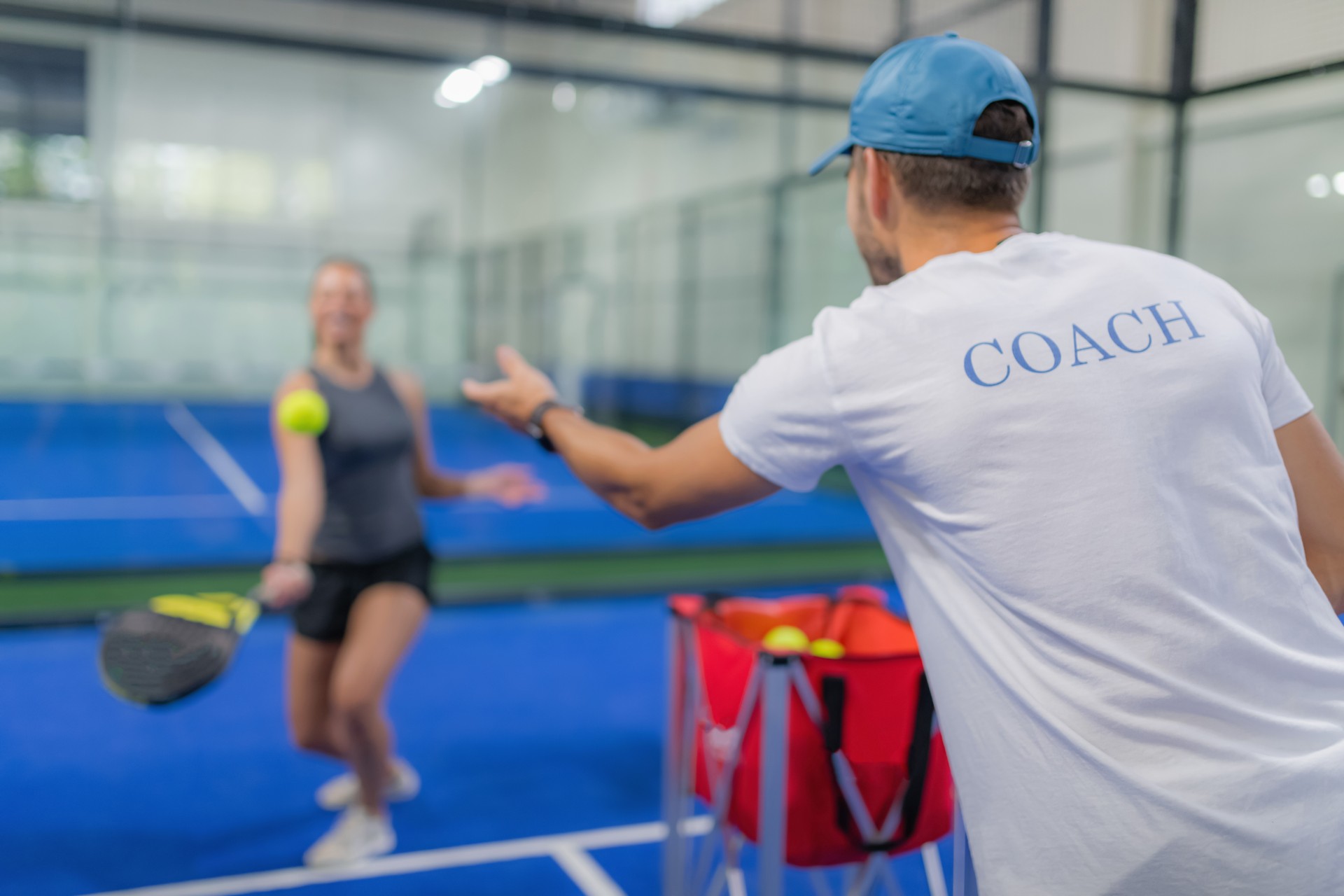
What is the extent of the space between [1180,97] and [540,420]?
4834mm

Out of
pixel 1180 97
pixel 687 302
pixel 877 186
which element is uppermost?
pixel 1180 97

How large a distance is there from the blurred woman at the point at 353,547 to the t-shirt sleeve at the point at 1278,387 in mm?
2492

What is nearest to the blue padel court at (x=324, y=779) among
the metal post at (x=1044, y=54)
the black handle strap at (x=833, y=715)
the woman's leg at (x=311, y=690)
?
the woman's leg at (x=311, y=690)

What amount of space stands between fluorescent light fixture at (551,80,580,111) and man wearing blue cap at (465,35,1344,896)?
22.3 ft

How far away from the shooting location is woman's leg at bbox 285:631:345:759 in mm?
3873

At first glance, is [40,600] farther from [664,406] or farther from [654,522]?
[654,522]

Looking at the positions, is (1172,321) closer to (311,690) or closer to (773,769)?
→ (773,769)

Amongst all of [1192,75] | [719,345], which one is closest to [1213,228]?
[1192,75]

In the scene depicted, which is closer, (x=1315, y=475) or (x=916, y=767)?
(x=1315, y=475)

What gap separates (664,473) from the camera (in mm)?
1644

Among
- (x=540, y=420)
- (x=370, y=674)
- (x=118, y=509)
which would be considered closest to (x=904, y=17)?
(x=370, y=674)

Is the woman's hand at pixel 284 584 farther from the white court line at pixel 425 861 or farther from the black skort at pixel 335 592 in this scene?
the white court line at pixel 425 861

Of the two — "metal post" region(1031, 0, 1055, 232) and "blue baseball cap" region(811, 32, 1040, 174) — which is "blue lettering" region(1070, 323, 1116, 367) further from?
"metal post" region(1031, 0, 1055, 232)

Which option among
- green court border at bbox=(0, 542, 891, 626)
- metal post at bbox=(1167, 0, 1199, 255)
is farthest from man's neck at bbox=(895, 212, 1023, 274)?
green court border at bbox=(0, 542, 891, 626)
